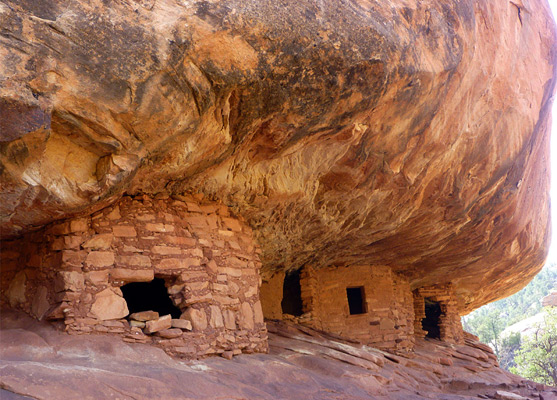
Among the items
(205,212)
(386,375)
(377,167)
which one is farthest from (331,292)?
(205,212)

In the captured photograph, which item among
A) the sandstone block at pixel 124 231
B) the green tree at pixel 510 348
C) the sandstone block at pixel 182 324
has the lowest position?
the green tree at pixel 510 348

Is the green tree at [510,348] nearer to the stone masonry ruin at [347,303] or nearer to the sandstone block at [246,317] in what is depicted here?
the stone masonry ruin at [347,303]

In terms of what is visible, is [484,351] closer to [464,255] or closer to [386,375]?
[464,255]

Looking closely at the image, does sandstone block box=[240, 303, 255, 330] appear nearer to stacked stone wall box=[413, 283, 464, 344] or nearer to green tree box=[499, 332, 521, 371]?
stacked stone wall box=[413, 283, 464, 344]

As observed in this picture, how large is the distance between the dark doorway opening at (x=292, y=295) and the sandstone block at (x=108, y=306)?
14.7 feet

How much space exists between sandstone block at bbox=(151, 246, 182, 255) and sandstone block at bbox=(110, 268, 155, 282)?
0.59ft

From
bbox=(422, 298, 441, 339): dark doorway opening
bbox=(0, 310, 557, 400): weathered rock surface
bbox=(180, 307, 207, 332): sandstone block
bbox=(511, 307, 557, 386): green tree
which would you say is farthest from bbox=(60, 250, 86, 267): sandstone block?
bbox=(511, 307, 557, 386): green tree

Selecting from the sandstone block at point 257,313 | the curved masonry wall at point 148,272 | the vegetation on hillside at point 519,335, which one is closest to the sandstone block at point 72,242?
the curved masonry wall at point 148,272

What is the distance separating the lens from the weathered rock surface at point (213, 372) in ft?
10.6

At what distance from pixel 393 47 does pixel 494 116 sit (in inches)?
96.9

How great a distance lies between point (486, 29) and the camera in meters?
5.47

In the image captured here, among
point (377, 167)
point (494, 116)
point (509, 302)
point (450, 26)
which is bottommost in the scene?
point (509, 302)

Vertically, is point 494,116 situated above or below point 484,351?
above

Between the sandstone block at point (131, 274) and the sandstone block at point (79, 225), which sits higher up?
the sandstone block at point (79, 225)
